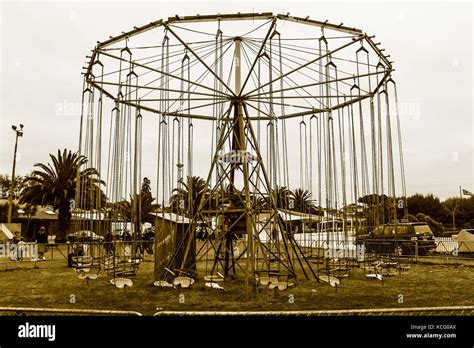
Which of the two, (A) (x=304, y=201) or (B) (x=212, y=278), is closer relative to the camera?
(B) (x=212, y=278)

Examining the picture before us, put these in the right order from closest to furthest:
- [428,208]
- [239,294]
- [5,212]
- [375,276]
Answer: [239,294] < [375,276] < [5,212] < [428,208]

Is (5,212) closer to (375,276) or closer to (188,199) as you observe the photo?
(188,199)

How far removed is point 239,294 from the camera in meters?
11.3

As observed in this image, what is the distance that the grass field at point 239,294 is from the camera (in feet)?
32.6

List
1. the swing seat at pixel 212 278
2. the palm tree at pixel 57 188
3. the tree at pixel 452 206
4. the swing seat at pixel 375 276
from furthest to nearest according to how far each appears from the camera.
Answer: the tree at pixel 452 206 → the palm tree at pixel 57 188 → the swing seat at pixel 375 276 → the swing seat at pixel 212 278

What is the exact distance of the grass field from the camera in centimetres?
994

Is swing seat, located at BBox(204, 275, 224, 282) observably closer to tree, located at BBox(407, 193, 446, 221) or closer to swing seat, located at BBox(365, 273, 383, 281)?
swing seat, located at BBox(365, 273, 383, 281)

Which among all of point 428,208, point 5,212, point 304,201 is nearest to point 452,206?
point 428,208

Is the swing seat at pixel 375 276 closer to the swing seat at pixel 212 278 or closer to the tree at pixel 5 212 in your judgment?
the swing seat at pixel 212 278

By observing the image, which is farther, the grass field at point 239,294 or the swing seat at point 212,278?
the swing seat at point 212,278

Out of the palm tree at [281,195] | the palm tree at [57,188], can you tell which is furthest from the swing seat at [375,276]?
the palm tree at [57,188]

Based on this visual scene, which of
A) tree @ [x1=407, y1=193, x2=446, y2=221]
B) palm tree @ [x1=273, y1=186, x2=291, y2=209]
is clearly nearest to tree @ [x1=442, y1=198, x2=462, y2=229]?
tree @ [x1=407, y1=193, x2=446, y2=221]

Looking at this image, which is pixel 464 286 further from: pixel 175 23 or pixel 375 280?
pixel 175 23
